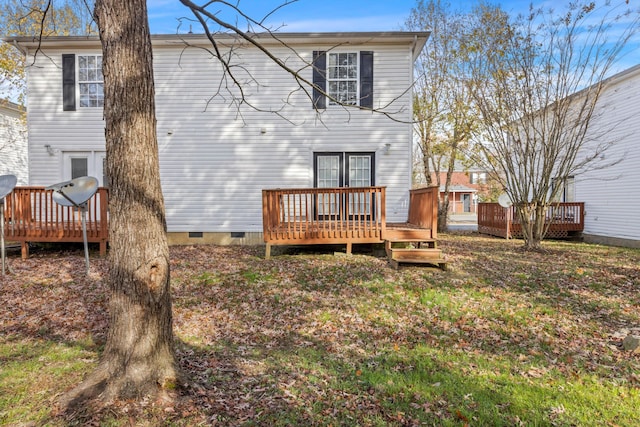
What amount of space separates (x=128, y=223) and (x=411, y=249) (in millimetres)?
5655

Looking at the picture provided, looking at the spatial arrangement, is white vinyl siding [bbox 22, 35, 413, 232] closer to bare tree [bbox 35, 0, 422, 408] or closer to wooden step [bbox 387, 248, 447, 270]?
wooden step [bbox 387, 248, 447, 270]

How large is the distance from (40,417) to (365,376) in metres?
2.73

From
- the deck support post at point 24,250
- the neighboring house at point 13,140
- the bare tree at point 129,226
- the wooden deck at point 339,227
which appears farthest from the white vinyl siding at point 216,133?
the neighboring house at point 13,140

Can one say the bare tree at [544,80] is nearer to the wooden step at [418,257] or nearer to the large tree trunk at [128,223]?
the wooden step at [418,257]

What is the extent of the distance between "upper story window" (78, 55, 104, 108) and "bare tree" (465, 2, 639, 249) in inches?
434

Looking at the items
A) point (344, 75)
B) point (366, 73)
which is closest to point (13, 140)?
point (344, 75)

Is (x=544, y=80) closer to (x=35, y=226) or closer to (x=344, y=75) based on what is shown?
(x=344, y=75)

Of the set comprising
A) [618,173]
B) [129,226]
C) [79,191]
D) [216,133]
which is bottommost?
[129,226]

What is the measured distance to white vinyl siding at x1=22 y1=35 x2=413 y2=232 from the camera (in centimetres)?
1050

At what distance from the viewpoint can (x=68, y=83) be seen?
34.8ft

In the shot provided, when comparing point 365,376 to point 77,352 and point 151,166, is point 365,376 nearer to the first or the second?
point 151,166

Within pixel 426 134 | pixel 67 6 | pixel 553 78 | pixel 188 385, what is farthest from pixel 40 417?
pixel 67 6

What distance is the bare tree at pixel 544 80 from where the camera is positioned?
31.4 feet

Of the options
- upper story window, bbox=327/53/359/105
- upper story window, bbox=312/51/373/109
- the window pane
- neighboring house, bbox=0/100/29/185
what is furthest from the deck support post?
neighboring house, bbox=0/100/29/185
